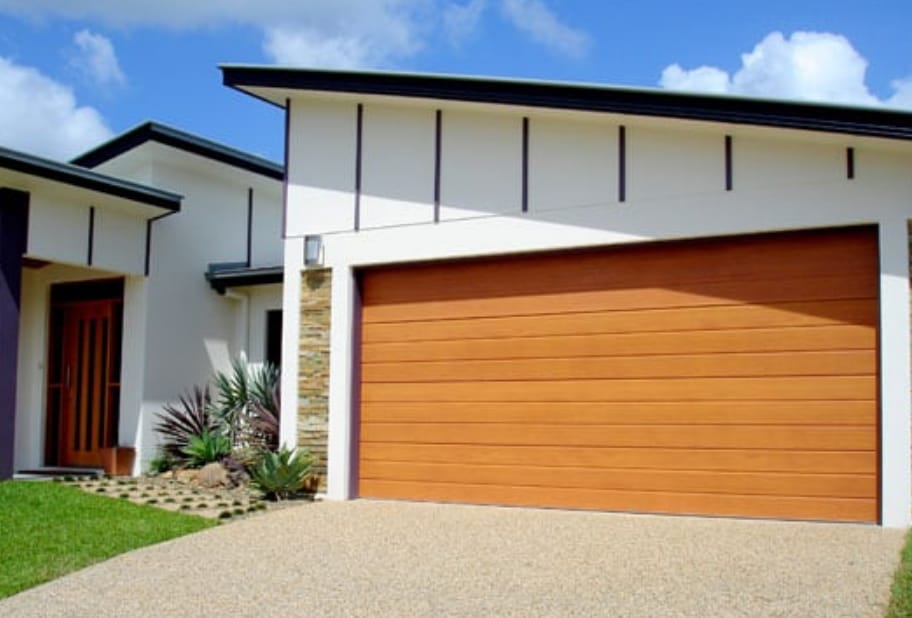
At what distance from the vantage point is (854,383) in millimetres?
8414

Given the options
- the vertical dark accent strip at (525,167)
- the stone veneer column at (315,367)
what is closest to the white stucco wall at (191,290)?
the stone veneer column at (315,367)

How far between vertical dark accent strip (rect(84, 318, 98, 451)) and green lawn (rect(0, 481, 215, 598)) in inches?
141

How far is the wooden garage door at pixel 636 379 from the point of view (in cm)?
852

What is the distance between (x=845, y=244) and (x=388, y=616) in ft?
17.6

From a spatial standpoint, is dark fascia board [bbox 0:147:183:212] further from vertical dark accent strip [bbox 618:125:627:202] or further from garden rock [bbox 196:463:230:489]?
vertical dark accent strip [bbox 618:125:627:202]

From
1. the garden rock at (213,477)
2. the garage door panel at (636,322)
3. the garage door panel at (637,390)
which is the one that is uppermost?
the garage door panel at (636,322)

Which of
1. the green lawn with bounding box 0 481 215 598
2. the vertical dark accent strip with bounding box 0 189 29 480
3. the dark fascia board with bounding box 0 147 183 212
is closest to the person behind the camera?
the green lawn with bounding box 0 481 215 598

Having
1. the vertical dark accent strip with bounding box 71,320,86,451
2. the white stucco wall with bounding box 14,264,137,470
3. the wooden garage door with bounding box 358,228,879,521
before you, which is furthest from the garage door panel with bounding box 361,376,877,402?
the white stucco wall with bounding box 14,264,137,470

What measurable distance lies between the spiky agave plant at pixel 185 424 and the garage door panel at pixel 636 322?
3.56m

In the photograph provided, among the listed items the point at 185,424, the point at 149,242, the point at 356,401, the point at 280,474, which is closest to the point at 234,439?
the point at 185,424

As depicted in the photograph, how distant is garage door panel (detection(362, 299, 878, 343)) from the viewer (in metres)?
8.55

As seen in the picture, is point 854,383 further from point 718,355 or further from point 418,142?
point 418,142

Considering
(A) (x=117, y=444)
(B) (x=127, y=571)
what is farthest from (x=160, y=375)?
(B) (x=127, y=571)

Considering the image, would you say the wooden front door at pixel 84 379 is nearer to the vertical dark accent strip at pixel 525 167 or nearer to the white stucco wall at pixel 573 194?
the white stucco wall at pixel 573 194
